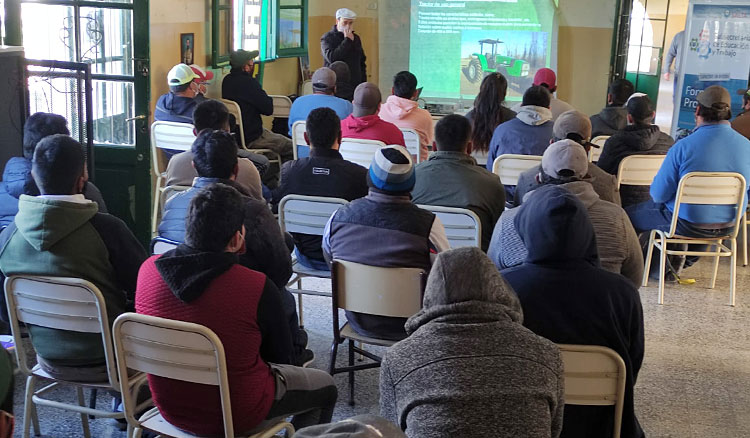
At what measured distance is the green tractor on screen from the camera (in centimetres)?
890

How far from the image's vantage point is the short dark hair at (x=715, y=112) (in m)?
4.90

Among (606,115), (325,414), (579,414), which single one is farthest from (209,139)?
(606,115)

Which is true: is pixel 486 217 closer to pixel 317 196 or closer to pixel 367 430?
pixel 317 196

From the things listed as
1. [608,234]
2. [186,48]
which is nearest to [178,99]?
[186,48]

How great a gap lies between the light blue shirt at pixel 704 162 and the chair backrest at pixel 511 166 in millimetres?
790

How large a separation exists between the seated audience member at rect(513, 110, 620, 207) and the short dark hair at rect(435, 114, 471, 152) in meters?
0.36

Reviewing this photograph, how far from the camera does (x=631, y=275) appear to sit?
336 centimetres

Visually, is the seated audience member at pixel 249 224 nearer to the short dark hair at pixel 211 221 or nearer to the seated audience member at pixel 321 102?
the short dark hair at pixel 211 221

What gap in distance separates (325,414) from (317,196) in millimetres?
1344

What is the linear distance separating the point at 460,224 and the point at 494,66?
564cm

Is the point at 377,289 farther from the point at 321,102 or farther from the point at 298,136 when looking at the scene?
the point at 321,102

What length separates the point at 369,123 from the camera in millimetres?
5293

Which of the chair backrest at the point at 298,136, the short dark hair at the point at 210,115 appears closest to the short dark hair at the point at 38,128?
the short dark hair at the point at 210,115

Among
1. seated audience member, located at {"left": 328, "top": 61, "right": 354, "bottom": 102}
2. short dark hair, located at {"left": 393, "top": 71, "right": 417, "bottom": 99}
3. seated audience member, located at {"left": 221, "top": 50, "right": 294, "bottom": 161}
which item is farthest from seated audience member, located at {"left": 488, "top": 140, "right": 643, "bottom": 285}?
seated audience member, located at {"left": 328, "top": 61, "right": 354, "bottom": 102}
